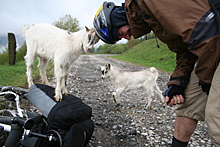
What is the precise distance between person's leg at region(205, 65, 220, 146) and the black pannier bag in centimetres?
136

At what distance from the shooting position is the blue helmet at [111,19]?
69.9 inches

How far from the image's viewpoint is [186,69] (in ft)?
6.74

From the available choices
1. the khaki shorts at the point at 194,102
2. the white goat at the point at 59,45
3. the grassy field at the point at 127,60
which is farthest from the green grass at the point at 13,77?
the khaki shorts at the point at 194,102

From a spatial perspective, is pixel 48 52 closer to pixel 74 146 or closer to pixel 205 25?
pixel 74 146

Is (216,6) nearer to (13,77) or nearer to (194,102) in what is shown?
(194,102)

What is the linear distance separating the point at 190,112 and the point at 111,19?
4.67 feet

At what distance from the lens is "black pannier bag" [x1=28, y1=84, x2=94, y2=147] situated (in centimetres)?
188

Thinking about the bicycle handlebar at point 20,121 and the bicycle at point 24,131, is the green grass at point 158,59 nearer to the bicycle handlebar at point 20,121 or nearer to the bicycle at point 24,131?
the bicycle at point 24,131

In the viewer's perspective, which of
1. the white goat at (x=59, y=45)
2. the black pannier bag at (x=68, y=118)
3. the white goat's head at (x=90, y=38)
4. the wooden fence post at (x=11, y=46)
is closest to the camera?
the black pannier bag at (x=68, y=118)

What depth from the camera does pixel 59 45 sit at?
3752 mm

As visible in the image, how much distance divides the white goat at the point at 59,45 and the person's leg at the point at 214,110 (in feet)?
8.28

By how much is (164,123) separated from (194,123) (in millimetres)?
1891

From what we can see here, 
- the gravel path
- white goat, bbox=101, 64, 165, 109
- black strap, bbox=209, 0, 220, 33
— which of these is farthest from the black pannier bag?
white goat, bbox=101, 64, 165, 109

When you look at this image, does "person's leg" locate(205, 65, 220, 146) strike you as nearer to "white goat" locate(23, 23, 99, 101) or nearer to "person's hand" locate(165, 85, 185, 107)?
"person's hand" locate(165, 85, 185, 107)
